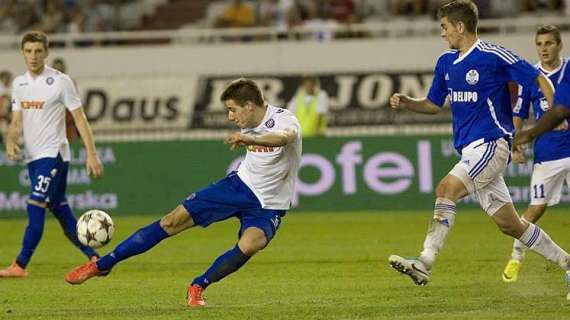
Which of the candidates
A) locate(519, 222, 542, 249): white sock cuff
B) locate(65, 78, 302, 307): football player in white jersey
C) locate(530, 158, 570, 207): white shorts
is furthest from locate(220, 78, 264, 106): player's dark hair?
locate(530, 158, 570, 207): white shorts

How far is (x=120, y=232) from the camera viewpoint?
18.9 m

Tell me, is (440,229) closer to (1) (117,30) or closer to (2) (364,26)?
(2) (364,26)

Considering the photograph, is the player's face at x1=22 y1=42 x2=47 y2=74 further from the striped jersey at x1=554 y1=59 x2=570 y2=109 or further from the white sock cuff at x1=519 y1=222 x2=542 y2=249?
the white sock cuff at x1=519 y1=222 x2=542 y2=249

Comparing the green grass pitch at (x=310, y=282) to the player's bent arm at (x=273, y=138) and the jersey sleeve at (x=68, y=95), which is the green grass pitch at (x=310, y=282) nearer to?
the player's bent arm at (x=273, y=138)

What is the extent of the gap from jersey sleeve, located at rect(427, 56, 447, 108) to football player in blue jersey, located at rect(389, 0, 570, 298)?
6.1 inches

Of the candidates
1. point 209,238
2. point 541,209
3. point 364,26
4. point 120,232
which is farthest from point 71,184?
point 541,209

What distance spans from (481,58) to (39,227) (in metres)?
5.41

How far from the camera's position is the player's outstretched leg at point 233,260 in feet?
33.4

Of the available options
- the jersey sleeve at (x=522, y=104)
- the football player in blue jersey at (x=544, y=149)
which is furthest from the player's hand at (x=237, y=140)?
the jersey sleeve at (x=522, y=104)

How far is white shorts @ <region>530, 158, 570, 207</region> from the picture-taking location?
1282 cm

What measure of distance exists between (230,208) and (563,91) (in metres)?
2.96

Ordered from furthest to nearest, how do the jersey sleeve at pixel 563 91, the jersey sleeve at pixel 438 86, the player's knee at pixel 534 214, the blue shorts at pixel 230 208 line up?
the player's knee at pixel 534 214 < the jersey sleeve at pixel 438 86 < the blue shorts at pixel 230 208 < the jersey sleeve at pixel 563 91

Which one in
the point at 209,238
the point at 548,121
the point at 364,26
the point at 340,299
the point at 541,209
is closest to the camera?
the point at 548,121

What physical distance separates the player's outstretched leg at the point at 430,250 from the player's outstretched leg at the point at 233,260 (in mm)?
1079
